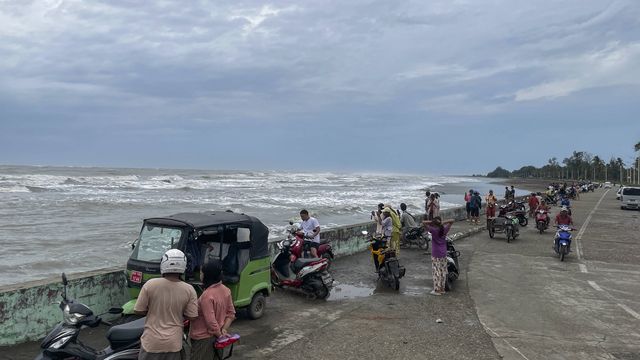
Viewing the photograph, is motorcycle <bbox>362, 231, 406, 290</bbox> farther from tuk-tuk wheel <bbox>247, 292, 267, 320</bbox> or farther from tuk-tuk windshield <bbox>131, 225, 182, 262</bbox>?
tuk-tuk windshield <bbox>131, 225, 182, 262</bbox>

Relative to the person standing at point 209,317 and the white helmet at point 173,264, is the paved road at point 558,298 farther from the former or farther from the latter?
the white helmet at point 173,264

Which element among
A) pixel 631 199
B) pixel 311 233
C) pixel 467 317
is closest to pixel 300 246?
pixel 311 233

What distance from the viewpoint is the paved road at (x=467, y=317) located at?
5809 millimetres

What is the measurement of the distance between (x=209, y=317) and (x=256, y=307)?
2.83 metres

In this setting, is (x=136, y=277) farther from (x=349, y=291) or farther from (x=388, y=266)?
(x=388, y=266)

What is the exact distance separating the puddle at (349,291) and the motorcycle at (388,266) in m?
0.37

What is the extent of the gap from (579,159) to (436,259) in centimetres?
14537

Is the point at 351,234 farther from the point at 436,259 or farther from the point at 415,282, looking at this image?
the point at 436,259

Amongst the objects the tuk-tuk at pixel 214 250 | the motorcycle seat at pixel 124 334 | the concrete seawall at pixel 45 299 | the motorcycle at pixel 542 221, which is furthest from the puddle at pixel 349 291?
the motorcycle at pixel 542 221

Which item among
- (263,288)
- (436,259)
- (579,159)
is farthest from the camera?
(579,159)

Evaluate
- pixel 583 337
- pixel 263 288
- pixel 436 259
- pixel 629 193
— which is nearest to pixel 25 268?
pixel 263 288

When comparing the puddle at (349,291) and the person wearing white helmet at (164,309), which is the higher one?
the person wearing white helmet at (164,309)

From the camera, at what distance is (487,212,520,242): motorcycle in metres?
15.8

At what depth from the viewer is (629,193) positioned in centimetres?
3158
